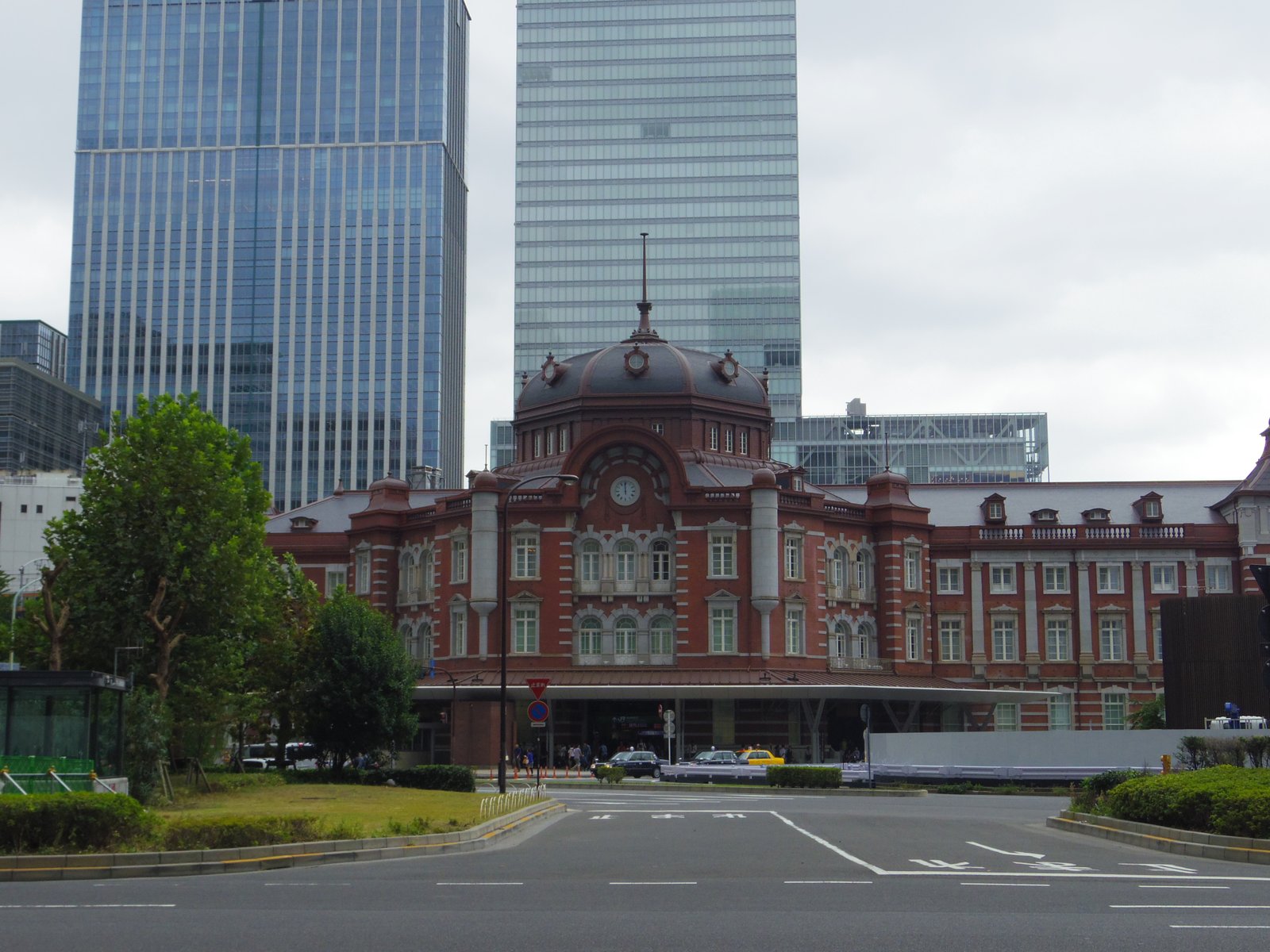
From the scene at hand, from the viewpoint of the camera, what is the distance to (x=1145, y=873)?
2386cm

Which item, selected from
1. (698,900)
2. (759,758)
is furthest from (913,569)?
(698,900)

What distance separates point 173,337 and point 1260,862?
15747 cm

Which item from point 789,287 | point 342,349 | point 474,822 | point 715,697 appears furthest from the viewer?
point 342,349

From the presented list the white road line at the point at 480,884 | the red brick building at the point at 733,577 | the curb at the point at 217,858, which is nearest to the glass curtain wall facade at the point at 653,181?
the red brick building at the point at 733,577

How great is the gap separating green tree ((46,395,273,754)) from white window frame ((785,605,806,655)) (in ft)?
113

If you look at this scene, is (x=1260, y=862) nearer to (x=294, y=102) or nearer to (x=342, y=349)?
(x=342, y=349)

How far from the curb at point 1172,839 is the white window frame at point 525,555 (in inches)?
1850

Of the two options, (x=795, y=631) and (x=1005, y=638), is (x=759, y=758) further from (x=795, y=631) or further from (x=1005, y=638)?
(x=1005, y=638)

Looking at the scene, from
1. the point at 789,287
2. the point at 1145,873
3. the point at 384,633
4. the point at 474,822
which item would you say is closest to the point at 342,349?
the point at 789,287

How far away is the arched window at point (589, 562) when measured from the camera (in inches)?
3155

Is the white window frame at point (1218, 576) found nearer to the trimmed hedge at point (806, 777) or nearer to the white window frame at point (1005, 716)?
the white window frame at point (1005, 716)

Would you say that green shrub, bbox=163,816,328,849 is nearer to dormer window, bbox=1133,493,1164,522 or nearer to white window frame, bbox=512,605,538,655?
white window frame, bbox=512,605,538,655

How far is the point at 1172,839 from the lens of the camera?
94.8 ft

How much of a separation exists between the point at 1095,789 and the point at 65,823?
903 inches
